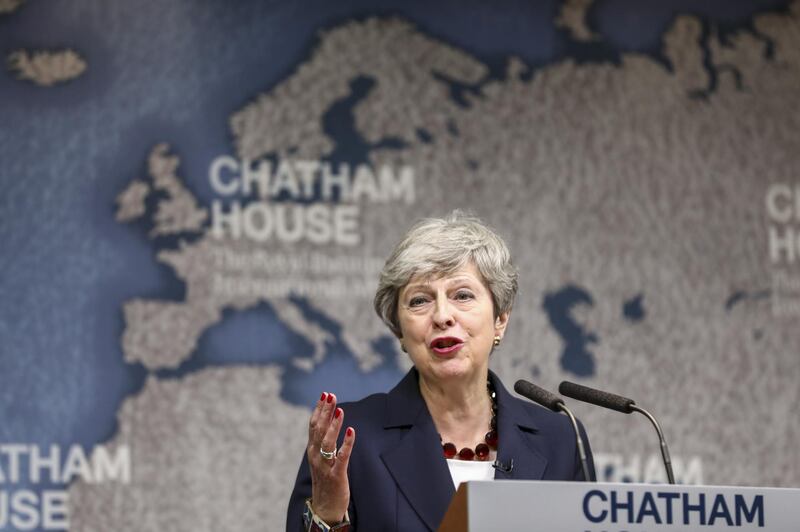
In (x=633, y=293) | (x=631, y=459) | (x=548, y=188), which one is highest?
(x=548, y=188)

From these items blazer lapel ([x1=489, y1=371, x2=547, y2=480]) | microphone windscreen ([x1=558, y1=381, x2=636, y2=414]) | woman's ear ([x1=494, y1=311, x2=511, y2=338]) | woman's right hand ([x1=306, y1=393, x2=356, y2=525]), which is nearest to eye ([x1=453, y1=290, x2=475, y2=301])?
woman's ear ([x1=494, y1=311, x2=511, y2=338])

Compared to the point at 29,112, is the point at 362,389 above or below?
below

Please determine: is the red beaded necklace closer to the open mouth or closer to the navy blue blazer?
the navy blue blazer

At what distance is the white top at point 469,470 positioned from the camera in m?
2.63

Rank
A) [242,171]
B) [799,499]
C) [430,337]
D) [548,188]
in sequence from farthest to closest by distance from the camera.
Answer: [548,188], [242,171], [430,337], [799,499]

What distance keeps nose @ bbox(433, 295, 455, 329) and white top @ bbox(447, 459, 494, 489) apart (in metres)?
0.29

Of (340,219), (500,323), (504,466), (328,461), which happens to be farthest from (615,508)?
(340,219)

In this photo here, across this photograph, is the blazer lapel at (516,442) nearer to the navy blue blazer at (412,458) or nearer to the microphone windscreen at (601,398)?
the navy blue blazer at (412,458)

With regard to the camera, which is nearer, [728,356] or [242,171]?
[242,171]

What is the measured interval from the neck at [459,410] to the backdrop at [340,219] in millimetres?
1323

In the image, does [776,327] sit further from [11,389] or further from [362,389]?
[11,389]

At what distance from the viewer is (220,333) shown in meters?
3.95

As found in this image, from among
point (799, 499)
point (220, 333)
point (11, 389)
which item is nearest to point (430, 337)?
point (799, 499)

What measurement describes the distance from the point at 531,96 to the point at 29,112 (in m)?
1.67
